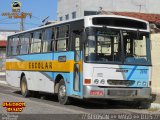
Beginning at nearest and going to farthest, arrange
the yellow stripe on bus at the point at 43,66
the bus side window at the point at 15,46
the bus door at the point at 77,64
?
the bus door at the point at 77,64, the yellow stripe on bus at the point at 43,66, the bus side window at the point at 15,46

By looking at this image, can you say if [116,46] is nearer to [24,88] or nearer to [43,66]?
[43,66]

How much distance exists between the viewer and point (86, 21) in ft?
53.2

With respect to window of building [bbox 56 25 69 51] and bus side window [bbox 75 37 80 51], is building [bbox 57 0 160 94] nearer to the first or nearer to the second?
window of building [bbox 56 25 69 51]

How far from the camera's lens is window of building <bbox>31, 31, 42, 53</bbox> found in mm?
20531

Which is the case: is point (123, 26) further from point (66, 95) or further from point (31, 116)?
point (31, 116)

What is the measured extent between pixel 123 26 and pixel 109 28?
1.96 feet

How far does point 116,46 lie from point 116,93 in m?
1.61

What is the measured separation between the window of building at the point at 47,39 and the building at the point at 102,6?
112ft

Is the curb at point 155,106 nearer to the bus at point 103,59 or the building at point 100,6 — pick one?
the bus at point 103,59

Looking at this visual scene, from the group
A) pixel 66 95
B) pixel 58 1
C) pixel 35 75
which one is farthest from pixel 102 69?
pixel 58 1

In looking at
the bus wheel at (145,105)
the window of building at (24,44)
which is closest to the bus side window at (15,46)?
the window of building at (24,44)

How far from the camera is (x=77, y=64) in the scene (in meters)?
16.7

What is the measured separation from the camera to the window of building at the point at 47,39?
19.2 metres

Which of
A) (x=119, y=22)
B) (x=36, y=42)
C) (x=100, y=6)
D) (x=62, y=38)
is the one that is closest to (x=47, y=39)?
(x=36, y=42)
